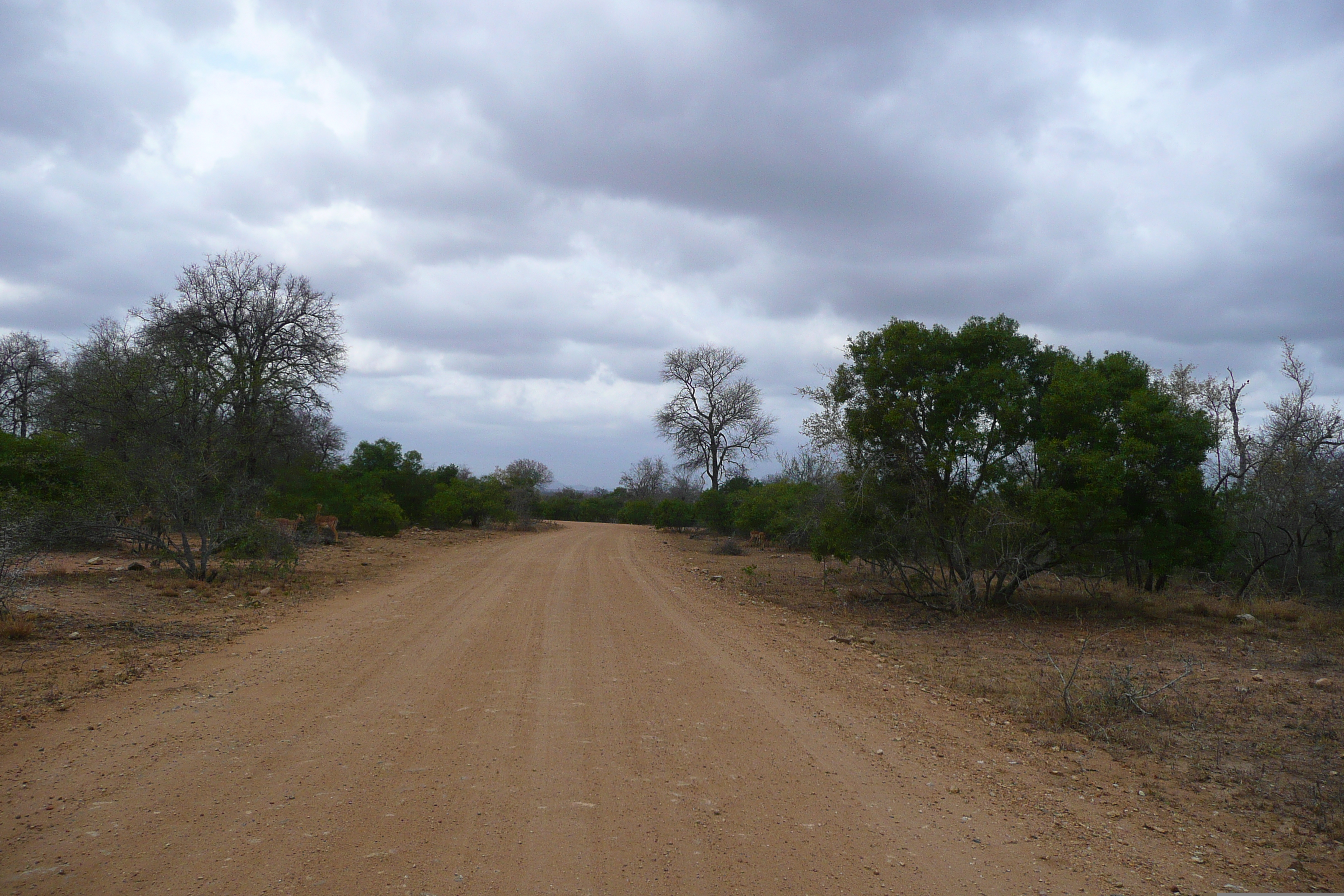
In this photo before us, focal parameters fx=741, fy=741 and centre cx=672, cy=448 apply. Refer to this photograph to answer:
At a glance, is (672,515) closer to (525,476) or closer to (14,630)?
(525,476)

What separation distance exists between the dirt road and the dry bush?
7.65 feet

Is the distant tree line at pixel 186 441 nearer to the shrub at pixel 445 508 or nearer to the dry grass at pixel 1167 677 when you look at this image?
the shrub at pixel 445 508

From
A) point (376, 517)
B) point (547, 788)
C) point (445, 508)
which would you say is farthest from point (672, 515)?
point (547, 788)

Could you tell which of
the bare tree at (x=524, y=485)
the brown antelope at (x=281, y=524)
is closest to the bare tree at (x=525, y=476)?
the bare tree at (x=524, y=485)

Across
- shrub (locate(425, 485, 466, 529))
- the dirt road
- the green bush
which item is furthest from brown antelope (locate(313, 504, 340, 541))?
the green bush

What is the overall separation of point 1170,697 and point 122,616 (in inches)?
541

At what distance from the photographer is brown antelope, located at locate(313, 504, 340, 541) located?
1065 inches

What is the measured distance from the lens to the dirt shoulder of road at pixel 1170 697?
495cm

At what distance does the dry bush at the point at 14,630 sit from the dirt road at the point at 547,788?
7.65 ft

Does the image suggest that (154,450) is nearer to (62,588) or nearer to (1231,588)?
(62,588)

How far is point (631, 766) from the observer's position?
18.1 feet

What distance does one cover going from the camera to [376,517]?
102ft

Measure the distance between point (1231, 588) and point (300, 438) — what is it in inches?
1172

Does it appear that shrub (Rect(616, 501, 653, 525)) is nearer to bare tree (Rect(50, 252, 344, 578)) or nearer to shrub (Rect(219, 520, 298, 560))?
bare tree (Rect(50, 252, 344, 578))
